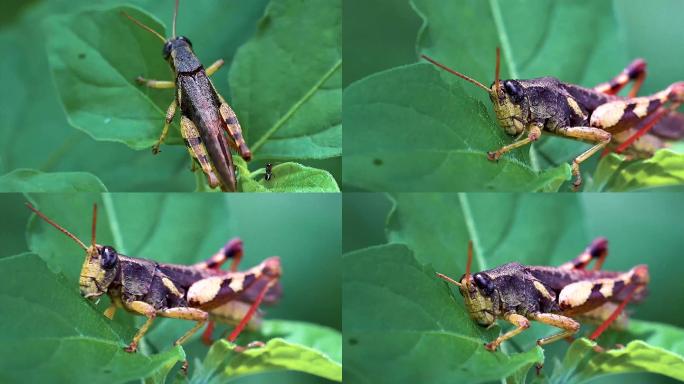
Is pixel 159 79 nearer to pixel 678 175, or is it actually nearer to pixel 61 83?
pixel 61 83

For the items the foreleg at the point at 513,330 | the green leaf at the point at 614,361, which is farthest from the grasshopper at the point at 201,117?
the green leaf at the point at 614,361

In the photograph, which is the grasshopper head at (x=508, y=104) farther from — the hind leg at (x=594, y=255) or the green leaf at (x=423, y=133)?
the hind leg at (x=594, y=255)

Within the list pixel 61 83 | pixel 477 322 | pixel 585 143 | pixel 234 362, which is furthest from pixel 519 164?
pixel 61 83

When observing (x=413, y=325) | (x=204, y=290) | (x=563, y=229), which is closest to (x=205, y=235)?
(x=204, y=290)

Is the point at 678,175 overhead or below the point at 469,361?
overhead

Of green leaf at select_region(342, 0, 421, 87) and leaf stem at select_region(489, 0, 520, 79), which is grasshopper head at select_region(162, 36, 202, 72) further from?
leaf stem at select_region(489, 0, 520, 79)

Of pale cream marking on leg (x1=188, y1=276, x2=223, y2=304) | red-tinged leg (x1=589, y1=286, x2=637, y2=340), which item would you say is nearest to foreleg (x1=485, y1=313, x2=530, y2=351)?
red-tinged leg (x1=589, y1=286, x2=637, y2=340)
